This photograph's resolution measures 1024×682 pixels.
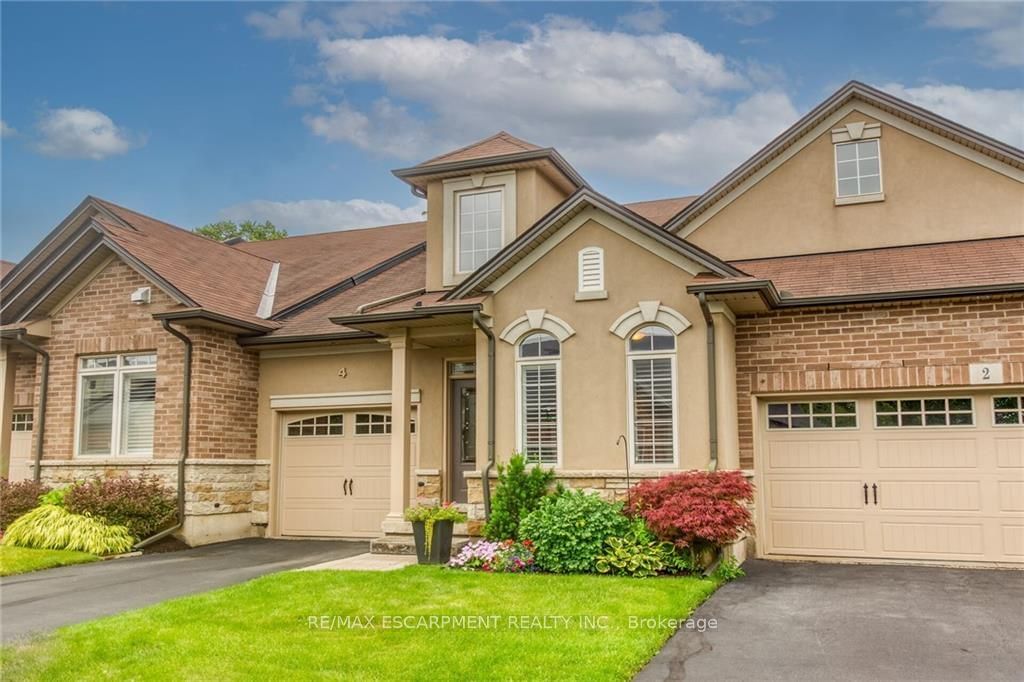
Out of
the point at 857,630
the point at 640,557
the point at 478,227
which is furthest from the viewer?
the point at 478,227

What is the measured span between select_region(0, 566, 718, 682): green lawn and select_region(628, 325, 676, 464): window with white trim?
6.71 ft

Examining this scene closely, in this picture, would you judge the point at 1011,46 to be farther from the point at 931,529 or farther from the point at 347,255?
the point at 347,255

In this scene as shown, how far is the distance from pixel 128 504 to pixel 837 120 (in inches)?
481

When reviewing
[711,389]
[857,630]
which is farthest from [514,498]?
[857,630]

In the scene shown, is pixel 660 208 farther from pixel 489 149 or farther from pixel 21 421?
pixel 21 421

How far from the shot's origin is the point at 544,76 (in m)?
17.4

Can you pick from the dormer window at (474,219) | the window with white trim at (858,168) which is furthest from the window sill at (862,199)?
the dormer window at (474,219)

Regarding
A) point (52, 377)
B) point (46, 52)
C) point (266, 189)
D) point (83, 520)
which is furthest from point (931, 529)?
point (266, 189)

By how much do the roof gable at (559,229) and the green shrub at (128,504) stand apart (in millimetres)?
5655

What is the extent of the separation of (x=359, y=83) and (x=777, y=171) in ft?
32.6

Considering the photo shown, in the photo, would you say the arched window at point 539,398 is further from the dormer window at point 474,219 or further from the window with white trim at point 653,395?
the dormer window at point 474,219

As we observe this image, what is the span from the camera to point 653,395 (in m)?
11.2

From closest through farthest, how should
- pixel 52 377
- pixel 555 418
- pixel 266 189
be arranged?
pixel 555 418, pixel 52 377, pixel 266 189

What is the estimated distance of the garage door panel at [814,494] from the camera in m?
11.3
